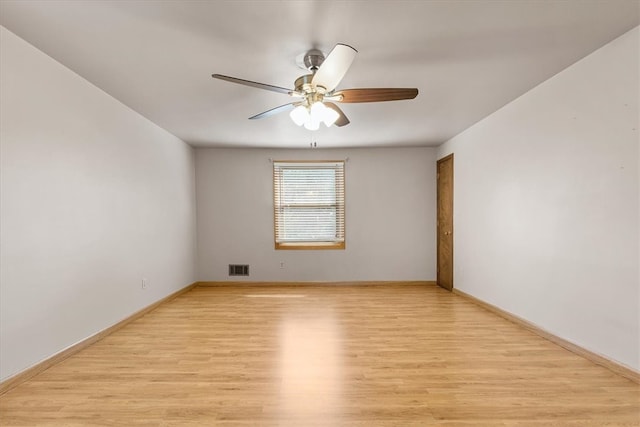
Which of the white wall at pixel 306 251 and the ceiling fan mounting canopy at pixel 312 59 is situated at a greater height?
the ceiling fan mounting canopy at pixel 312 59

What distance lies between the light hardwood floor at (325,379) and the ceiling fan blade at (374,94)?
1952mm

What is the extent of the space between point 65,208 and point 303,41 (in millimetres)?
2221

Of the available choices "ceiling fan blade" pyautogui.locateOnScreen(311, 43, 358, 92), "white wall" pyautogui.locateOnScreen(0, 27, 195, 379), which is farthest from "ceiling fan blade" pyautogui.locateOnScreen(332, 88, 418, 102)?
"white wall" pyautogui.locateOnScreen(0, 27, 195, 379)

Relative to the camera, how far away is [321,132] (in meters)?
4.32

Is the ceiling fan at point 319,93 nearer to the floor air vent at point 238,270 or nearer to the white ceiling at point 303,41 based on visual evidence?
the white ceiling at point 303,41

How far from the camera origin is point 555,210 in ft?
9.04

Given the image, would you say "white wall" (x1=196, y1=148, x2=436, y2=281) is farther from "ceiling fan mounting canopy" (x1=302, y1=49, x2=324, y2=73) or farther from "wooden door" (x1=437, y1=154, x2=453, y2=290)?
"ceiling fan mounting canopy" (x1=302, y1=49, x2=324, y2=73)

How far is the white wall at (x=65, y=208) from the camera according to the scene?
2.08 m

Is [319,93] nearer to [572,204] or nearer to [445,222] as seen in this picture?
[572,204]

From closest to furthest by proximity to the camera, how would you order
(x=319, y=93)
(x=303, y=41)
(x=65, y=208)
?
1. (x=303, y=41)
2. (x=319, y=93)
3. (x=65, y=208)

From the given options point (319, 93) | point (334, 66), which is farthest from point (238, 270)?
point (334, 66)

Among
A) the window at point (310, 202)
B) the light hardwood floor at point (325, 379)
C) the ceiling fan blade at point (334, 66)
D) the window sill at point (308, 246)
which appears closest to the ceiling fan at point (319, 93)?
the ceiling fan blade at point (334, 66)

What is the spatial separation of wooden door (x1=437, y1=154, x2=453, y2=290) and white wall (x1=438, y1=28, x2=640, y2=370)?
929 mm

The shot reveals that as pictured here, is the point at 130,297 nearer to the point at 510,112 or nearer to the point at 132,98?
the point at 132,98
